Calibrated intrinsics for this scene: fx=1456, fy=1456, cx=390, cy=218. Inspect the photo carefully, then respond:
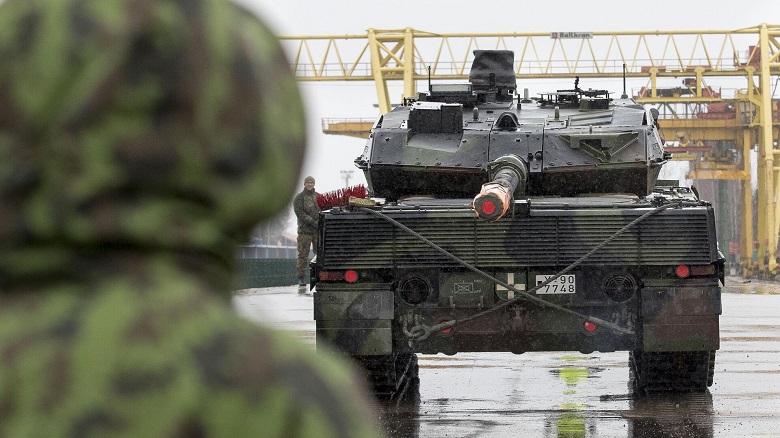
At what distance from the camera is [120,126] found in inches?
57.6

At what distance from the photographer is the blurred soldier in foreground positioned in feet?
4.56

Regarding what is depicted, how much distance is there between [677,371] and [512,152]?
8.22ft

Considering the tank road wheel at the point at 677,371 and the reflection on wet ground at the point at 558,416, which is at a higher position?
the tank road wheel at the point at 677,371

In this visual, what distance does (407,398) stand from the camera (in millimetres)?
10055

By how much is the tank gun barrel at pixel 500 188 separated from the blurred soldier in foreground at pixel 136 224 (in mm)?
7238

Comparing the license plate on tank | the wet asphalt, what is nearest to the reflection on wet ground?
the wet asphalt

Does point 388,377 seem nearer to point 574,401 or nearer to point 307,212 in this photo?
point 574,401

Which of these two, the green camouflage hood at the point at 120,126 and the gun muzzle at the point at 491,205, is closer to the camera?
the green camouflage hood at the point at 120,126

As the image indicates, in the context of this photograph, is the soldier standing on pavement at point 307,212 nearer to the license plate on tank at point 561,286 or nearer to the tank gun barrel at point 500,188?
the tank gun barrel at point 500,188

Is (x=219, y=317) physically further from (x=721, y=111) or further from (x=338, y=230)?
(x=721, y=111)

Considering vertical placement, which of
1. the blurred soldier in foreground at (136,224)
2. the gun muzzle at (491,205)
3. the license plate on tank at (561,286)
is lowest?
the license plate on tank at (561,286)

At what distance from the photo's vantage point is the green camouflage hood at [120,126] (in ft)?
4.75

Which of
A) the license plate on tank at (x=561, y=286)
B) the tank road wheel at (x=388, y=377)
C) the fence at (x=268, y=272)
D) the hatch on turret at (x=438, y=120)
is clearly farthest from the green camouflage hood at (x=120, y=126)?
the fence at (x=268, y=272)

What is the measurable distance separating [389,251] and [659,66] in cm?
4549
